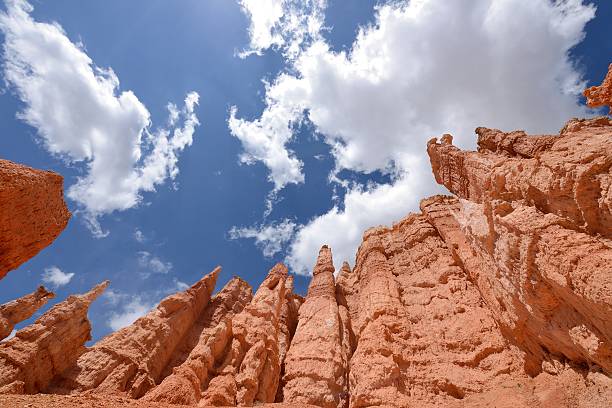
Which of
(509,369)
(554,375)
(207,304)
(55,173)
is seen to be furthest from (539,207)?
(207,304)

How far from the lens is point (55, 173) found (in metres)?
13.2

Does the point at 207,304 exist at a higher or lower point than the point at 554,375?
higher

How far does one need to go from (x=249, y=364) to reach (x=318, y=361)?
19.7 ft

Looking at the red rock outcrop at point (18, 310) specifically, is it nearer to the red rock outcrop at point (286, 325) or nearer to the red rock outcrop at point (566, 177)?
the red rock outcrop at point (286, 325)

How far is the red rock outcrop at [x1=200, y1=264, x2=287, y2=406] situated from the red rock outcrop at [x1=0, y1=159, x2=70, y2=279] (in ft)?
42.0

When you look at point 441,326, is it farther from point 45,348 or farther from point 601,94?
point 45,348

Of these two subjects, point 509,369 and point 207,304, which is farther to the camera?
point 207,304

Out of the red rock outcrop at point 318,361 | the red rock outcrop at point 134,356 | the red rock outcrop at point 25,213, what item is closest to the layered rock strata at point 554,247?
the red rock outcrop at point 318,361

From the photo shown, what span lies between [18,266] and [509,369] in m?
25.4

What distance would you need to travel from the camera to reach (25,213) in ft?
37.0

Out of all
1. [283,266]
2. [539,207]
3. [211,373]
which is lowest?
[211,373]

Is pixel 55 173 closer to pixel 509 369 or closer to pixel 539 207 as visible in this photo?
pixel 539 207

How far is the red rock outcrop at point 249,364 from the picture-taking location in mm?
19953

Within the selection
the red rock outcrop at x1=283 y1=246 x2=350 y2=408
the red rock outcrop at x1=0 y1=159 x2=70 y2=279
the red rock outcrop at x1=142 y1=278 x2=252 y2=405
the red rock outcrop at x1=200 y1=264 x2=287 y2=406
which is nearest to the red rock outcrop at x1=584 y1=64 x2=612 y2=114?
the red rock outcrop at x1=283 y1=246 x2=350 y2=408
